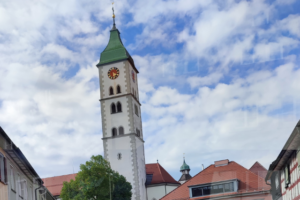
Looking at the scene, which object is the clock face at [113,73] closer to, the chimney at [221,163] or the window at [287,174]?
the chimney at [221,163]

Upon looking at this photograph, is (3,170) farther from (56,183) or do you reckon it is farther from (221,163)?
(56,183)

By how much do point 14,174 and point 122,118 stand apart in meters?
47.1

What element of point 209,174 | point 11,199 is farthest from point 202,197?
point 11,199

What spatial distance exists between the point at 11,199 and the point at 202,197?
78.4 ft

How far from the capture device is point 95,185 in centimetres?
5334

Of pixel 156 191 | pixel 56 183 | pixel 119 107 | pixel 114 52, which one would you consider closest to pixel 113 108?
pixel 119 107

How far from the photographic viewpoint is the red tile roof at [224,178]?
42781 mm

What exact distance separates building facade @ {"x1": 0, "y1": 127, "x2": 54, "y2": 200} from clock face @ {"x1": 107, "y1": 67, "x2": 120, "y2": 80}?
147ft

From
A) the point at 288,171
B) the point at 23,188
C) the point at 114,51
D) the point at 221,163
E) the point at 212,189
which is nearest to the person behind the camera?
the point at 288,171

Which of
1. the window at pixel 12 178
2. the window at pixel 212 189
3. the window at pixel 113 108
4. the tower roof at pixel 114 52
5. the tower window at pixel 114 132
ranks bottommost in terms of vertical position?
the window at pixel 212 189

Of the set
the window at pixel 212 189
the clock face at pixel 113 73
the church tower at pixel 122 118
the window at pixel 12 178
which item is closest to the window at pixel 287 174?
the window at pixel 12 178

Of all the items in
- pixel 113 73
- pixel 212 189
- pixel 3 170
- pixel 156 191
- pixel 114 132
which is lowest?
pixel 212 189

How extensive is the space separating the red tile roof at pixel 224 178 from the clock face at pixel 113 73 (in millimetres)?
32774

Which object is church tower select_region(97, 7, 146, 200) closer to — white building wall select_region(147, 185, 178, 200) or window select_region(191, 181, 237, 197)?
white building wall select_region(147, 185, 178, 200)
